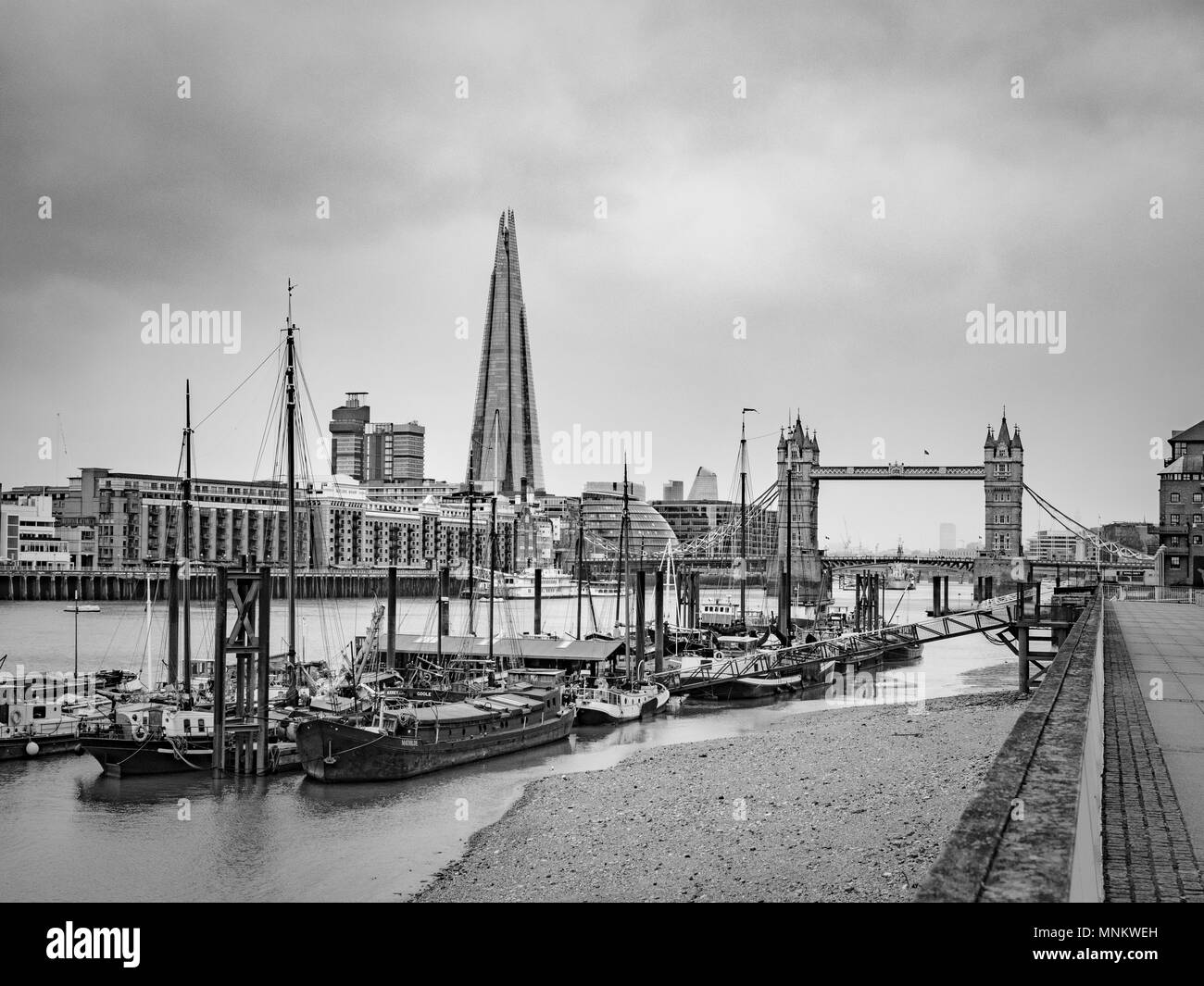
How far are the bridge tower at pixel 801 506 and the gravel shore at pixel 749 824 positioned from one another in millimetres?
93507

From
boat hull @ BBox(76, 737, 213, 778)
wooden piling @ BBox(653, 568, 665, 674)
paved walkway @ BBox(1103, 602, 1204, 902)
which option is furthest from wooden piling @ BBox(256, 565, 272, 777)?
wooden piling @ BBox(653, 568, 665, 674)

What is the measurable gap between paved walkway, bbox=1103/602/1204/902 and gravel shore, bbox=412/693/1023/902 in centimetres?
276

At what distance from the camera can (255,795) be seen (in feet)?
82.0

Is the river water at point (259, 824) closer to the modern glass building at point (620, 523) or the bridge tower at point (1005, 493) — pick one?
the bridge tower at point (1005, 493)

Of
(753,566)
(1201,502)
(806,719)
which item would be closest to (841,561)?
(753,566)

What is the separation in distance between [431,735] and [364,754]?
7.70 feet

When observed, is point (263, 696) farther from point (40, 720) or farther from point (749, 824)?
point (749, 824)

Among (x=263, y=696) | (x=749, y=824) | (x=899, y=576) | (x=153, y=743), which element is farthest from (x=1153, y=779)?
(x=899, y=576)

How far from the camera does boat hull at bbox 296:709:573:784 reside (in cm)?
2633

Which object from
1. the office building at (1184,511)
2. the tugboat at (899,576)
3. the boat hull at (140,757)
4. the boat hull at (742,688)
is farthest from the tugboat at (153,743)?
the tugboat at (899,576)

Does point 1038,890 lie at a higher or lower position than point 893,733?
higher
